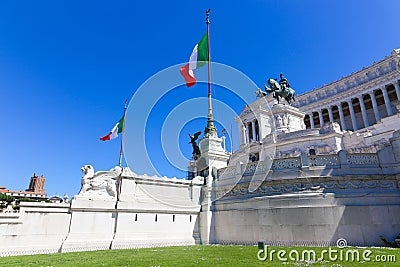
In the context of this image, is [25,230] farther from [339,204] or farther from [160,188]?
[339,204]

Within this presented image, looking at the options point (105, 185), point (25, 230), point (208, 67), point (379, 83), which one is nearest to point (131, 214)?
point (105, 185)

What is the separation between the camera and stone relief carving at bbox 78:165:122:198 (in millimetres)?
17638

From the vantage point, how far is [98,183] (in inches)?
708

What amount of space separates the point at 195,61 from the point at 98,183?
15284mm

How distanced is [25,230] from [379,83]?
238 feet

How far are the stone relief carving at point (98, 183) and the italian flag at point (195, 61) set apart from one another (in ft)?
36.7

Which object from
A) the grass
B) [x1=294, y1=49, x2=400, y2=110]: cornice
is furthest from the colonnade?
the grass

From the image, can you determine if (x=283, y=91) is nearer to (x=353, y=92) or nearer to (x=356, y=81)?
(x=353, y=92)

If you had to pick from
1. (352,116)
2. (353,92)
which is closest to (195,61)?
(352,116)

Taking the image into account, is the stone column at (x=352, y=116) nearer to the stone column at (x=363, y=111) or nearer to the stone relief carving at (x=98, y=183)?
the stone column at (x=363, y=111)

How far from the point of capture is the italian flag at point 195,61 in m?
24.1

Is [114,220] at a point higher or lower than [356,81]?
lower

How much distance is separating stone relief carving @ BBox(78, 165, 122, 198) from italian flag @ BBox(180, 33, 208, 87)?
11.2m

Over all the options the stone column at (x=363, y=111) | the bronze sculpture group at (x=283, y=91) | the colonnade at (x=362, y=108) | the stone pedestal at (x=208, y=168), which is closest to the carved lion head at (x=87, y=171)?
the stone pedestal at (x=208, y=168)
